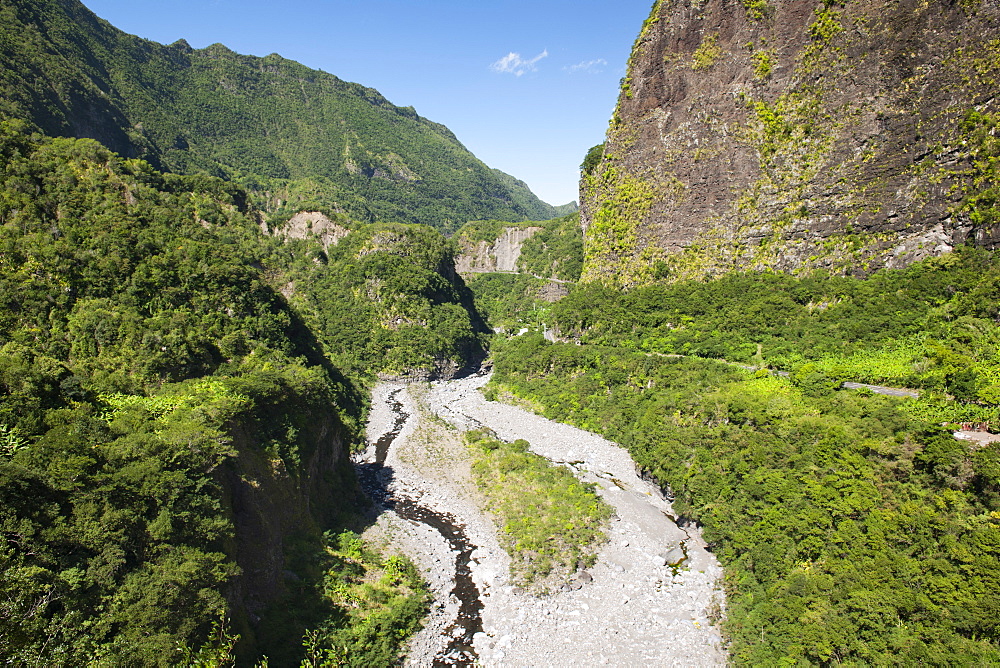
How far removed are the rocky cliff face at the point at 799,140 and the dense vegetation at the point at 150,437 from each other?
43.0 metres

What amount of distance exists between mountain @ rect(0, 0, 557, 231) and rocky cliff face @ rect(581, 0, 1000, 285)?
65.9 meters

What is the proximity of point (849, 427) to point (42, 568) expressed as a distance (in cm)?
3448

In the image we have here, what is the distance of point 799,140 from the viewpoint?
50.1 metres

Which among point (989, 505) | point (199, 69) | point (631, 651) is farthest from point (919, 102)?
point (199, 69)

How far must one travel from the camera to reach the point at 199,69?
178 metres

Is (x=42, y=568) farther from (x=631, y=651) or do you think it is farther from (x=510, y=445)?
(x=510, y=445)

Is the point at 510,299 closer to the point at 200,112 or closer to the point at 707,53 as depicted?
the point at 707,53

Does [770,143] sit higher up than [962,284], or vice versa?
[770,143]

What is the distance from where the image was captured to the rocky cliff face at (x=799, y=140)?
39.1 metres

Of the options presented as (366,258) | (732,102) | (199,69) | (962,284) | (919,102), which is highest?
(199,69)

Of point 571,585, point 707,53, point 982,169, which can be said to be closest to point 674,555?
point 571,585

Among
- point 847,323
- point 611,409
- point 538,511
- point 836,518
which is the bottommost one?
point 538,511

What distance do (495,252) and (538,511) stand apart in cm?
8827

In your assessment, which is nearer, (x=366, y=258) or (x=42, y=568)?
(x=42, y=568)
